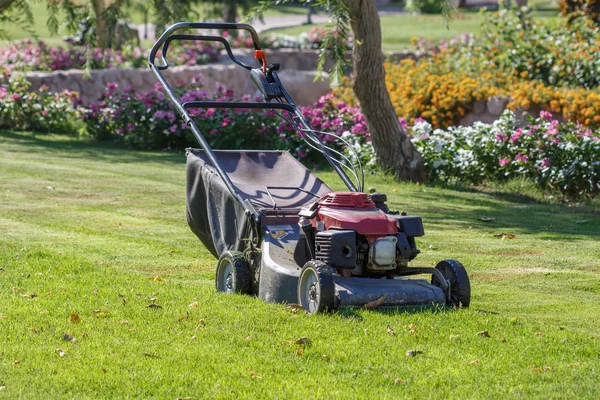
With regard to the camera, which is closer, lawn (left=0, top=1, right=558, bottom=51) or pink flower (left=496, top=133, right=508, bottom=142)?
pink flower (left=496, top=133, right=508, bottom=142)

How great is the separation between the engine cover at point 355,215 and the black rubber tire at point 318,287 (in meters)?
0.29

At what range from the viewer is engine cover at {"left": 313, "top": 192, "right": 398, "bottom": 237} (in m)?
5.34

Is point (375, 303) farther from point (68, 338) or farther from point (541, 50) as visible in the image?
point (541, 50)

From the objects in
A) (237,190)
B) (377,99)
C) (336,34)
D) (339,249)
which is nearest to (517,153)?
(377,99)

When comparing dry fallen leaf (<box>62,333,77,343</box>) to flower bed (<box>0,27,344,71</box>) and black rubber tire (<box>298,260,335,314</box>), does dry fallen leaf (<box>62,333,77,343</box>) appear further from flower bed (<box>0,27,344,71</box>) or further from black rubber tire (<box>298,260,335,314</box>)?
flower bed (<box>0,27,344,71</box>)

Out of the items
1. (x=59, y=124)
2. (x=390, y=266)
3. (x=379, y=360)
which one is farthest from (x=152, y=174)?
(x=379, y=360)

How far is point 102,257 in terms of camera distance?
7.25 metres

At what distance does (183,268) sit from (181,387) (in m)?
2.91

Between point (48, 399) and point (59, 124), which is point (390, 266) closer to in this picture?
point (48, 399)

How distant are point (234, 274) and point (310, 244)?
611 mm

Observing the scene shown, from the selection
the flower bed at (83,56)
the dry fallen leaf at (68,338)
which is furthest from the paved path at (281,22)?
the dry fallen leaf at (68,338)

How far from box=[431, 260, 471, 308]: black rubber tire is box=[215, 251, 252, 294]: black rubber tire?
114 cm

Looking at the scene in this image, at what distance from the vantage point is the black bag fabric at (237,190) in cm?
637

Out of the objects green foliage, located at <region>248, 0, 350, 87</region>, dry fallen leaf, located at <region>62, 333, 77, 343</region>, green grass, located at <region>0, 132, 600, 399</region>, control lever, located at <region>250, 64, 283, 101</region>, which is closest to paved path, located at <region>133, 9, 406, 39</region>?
green foliage, located at <region>248, 0, 350, 87</region>
